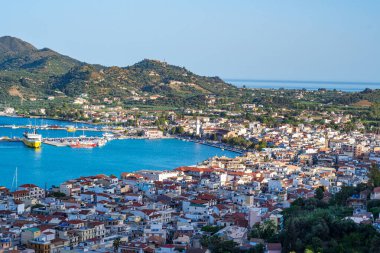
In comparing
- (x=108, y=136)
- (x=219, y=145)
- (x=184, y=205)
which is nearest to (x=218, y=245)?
(x=184, y=205)

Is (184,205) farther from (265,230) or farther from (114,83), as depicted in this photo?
(114,83)

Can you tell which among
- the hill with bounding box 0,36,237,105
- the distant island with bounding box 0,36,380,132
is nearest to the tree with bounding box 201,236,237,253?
the distant island with bounding box 0,36,380,132

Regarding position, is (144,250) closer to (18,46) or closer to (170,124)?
(170,124)

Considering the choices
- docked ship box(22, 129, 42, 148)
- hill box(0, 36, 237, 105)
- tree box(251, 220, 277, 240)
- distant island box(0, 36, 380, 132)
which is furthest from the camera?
hill box(0, 36, 237, 105)

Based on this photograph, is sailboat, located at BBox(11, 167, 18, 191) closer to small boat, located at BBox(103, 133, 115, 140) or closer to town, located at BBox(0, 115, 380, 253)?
town, located at BBox(0, 115, 380, 253)

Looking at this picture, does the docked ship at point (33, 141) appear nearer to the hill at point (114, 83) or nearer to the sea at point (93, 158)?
the sea at point (93, 158)

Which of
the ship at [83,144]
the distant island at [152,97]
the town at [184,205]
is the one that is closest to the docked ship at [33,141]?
the ship at [83,144]

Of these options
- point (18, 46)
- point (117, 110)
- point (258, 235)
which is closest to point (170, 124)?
point (117, 110)
